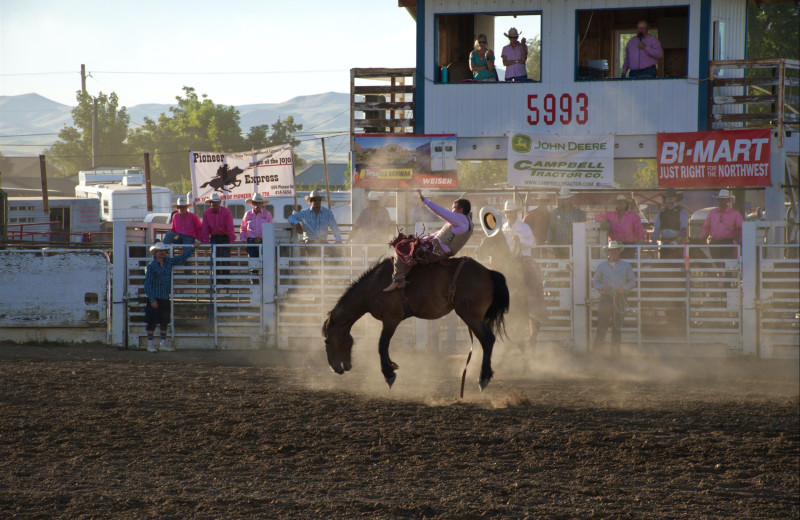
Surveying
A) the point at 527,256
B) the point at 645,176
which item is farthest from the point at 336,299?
the point at 645,176

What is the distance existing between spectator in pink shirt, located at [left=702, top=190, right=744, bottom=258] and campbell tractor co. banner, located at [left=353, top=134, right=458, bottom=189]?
4.50 metres

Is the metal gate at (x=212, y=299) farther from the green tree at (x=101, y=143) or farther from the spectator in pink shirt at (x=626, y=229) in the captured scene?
the green tree at (x=101, y=143)

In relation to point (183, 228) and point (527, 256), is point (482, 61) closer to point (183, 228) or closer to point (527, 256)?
point (527, 256)

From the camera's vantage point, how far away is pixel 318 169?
295 feet

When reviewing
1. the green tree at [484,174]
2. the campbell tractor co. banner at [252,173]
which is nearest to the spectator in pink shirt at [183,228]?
the campbell tractor co. banner at [252,173]

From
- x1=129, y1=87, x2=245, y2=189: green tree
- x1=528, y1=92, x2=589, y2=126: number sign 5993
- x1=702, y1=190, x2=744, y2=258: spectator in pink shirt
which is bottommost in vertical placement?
x1=702, y1=190, x2=744, y2=258: spectator in pink shirt

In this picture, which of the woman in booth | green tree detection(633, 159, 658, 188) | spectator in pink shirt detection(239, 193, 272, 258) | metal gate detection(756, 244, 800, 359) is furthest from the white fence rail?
green tree detection(633, 159, 658, 188)

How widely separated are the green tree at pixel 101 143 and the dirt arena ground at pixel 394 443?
2741 inches

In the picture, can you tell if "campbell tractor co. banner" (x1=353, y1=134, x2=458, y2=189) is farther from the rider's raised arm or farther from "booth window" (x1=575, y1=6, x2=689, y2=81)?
the rider's raised arm

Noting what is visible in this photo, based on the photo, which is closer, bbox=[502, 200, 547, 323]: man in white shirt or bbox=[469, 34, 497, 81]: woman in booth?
bbox=[502, 200, 547, 323]: man in white shirt

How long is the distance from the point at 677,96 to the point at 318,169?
76.2m

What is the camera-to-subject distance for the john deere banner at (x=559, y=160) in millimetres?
15094

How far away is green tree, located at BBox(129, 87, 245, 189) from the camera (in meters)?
69.2

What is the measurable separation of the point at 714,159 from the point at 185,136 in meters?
62.7
